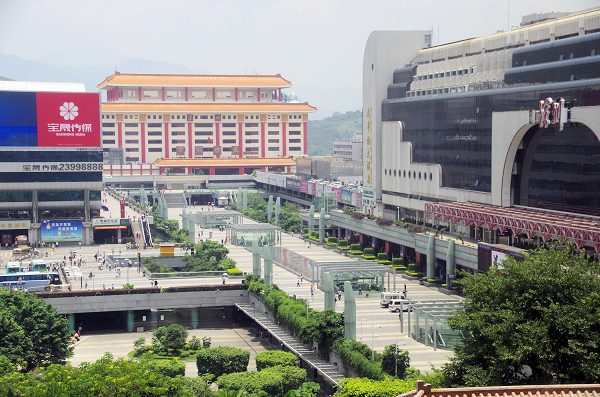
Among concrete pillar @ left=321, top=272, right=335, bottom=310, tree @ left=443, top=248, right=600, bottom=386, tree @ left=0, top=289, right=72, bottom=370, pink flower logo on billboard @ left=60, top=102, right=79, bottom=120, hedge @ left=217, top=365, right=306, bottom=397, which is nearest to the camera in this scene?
tree @ left=443, top=248, right=600, bottom=386

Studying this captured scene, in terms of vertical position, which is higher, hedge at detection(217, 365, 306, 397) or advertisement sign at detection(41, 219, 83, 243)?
advertisement sign at detection(41, 219, 83, 243)

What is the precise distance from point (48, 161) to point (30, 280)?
29062 millimetres

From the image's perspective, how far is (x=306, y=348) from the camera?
60406 millimetres

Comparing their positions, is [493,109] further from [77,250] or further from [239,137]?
[239,137]

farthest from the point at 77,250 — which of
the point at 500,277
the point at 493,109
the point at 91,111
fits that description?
the point at 500,277

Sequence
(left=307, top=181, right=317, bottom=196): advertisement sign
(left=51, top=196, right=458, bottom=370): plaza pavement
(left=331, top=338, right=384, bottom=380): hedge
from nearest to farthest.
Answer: (left=331, top=338, right=384, bottom=380): hedge, (left=51, top=196, right=458, bottom=370): plaza pavement, (left=307, top=181, right=317, bottom=196): advertisement sign

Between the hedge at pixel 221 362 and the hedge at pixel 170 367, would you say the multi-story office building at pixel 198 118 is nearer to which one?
the hedge at pixel 221 362

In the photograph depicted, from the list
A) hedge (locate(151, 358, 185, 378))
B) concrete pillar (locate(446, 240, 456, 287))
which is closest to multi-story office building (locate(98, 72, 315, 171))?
concrete pillar (locate(446, 240, 456, 287))

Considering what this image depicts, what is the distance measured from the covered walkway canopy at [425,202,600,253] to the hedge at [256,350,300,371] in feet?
59.3

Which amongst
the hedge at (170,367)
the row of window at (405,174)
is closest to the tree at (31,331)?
the hedge at (170,367)

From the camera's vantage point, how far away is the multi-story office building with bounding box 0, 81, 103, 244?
102688 mm

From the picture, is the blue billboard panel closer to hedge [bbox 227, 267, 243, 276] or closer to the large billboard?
the large billboard

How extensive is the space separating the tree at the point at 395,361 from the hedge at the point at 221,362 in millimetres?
9014

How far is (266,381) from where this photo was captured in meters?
51.2
